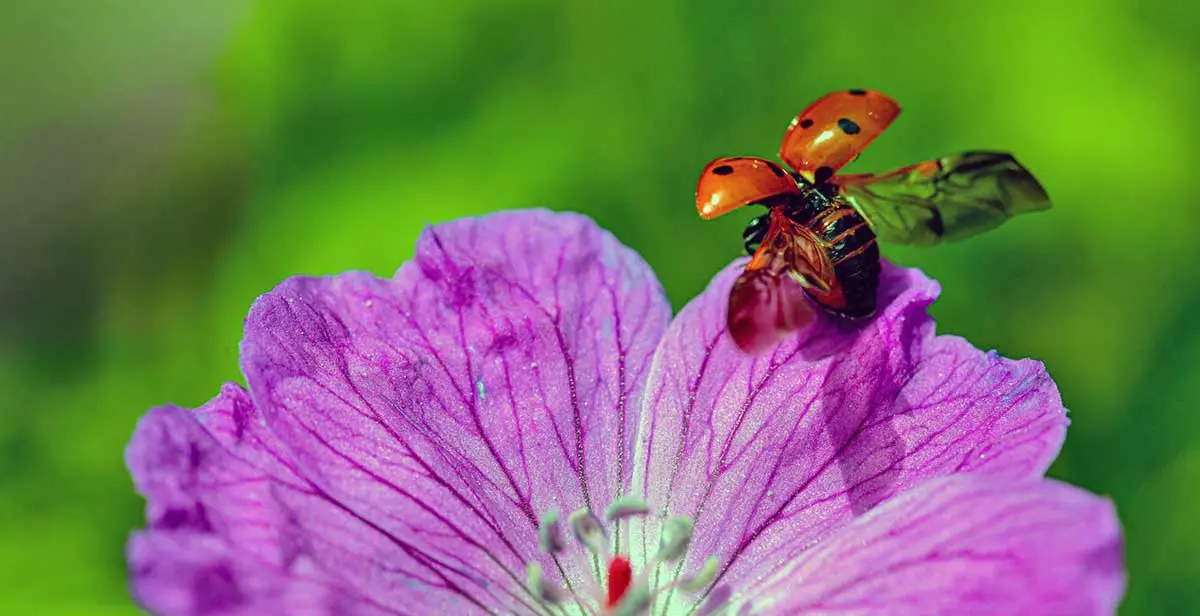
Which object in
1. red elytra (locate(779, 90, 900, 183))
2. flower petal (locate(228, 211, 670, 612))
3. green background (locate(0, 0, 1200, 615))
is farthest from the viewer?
green background (locate(0, 0, 1200, 615))

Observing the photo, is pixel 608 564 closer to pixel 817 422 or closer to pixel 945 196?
pixel 817 422

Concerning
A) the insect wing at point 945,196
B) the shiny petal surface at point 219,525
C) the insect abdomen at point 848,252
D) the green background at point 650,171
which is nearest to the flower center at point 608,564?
the shiny petal surface at point 219,525

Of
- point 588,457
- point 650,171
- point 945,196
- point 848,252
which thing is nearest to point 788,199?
point 848,252

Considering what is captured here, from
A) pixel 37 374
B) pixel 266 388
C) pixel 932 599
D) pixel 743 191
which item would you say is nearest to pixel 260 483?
pixel 266 388

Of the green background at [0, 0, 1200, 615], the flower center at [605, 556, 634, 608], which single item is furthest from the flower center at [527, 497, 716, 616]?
the green background at [0, 0, 1200, 615]

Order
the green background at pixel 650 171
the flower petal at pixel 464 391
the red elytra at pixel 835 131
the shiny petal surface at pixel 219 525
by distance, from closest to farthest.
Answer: the shiny petal surface at pixel 219 525 < the flower petal at pixel 464 391 < the red elytra at pixel 835 131 < the green background at pixel 650 171

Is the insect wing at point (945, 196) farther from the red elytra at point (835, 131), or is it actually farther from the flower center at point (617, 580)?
the flower center at point (617, 580)

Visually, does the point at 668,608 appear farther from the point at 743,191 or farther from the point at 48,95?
the point at 48,95

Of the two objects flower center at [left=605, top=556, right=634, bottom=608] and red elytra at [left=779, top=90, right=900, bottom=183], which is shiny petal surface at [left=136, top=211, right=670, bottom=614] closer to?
flower center at [left=605, top=556, right=634, bottom=608]

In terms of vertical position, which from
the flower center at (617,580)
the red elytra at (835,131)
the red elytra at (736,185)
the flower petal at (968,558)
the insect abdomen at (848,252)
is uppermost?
the red elytra at (835,131)
